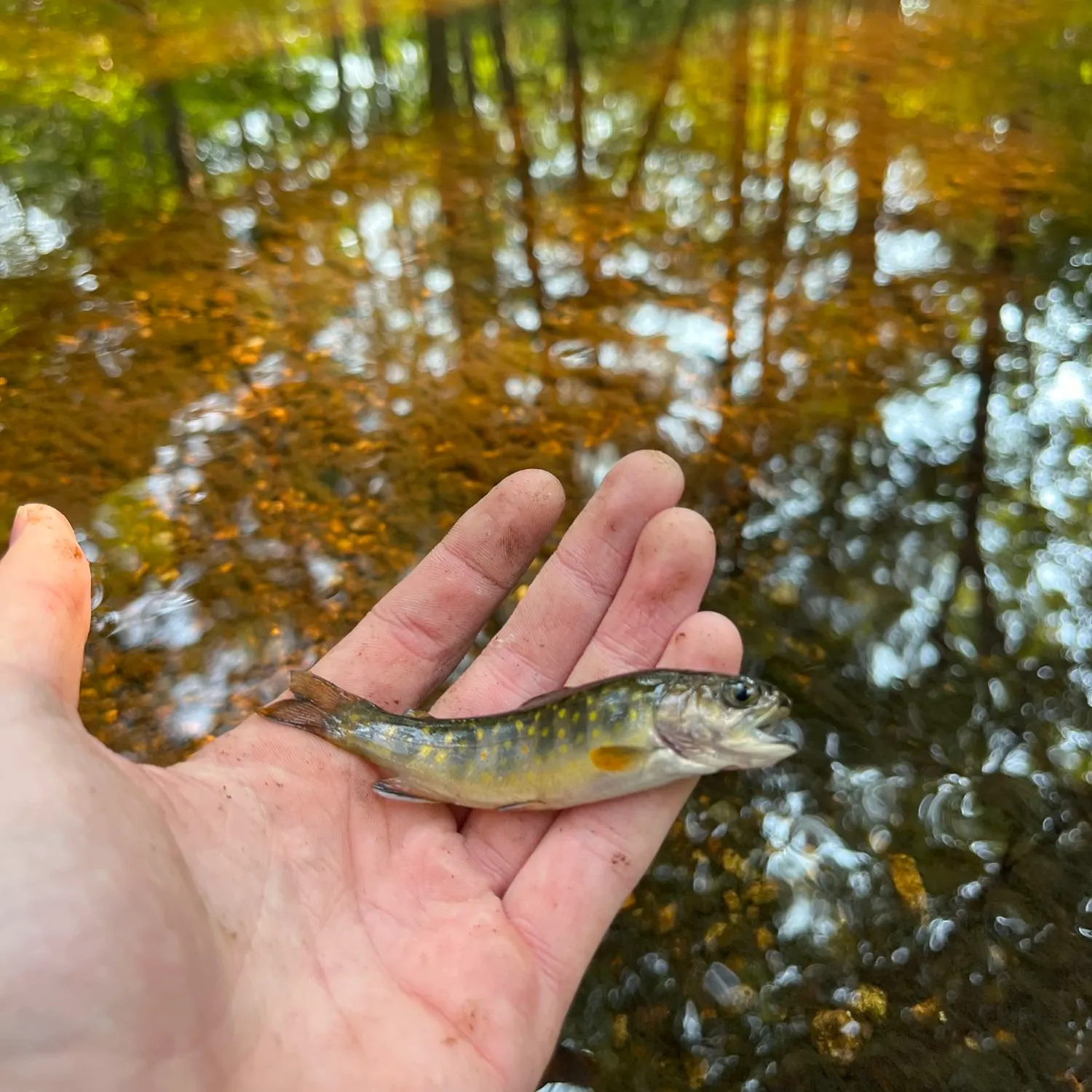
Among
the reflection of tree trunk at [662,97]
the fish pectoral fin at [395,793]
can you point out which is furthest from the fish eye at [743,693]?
the reflection of tree trunk at [662,97]

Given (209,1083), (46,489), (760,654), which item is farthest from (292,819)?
(46,489)

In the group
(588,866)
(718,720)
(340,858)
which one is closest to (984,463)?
(718,720)

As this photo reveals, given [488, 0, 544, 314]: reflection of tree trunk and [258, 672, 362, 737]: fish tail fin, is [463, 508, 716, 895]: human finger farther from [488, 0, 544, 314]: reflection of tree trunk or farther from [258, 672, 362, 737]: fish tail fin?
[488, 0, 544, 314]: reflection of tree trunk

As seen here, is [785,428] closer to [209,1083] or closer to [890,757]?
[890,757]

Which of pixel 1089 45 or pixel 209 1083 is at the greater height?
pixel 1089 45

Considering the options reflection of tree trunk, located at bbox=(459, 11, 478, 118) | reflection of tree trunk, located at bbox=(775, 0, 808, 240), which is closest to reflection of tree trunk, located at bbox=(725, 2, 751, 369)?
reflection of tree trunk, located at bbox=(775, 0, 808, 240)
